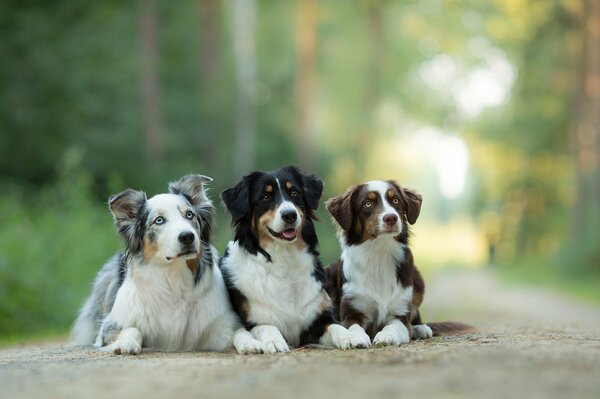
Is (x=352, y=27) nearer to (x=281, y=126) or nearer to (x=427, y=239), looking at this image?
(x=281, y=126)

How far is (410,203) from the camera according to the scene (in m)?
7.61

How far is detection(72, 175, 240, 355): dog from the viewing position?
22.7 ft

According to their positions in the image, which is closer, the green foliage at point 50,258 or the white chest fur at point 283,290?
the white chest fur at point 283,290

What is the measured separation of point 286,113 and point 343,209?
101ft

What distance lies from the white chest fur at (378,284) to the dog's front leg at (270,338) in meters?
0.97

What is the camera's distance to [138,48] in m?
29.9

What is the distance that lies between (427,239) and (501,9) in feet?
75.1

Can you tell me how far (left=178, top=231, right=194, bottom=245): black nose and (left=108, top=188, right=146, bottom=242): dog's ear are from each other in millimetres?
689

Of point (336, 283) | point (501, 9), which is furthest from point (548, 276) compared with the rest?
point (336, 283)

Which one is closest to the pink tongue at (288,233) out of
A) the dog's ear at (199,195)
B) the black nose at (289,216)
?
the black nose at (289,216)

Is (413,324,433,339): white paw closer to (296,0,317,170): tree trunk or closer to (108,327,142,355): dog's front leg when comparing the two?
(108,327,142,355): dog's front leg

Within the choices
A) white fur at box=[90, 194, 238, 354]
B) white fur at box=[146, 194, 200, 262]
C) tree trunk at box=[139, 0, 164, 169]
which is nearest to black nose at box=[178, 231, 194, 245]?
white fur at box=[146, 194, 200, 262]

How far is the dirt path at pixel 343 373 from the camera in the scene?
4.48 meters

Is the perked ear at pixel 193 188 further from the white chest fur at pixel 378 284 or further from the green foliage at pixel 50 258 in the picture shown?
the green foliage at pixel 50 258
